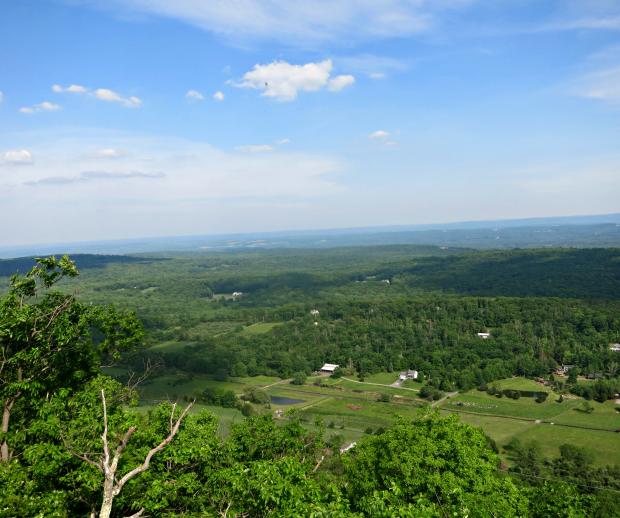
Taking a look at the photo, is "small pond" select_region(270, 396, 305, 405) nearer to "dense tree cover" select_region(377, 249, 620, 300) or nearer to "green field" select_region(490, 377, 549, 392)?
"green field" select_region(490, 377, 549, 392)

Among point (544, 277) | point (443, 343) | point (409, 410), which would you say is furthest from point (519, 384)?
point (544, 277)

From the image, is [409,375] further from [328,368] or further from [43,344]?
[43,344]

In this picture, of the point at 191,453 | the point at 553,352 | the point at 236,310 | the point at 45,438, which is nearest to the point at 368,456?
the point at 191,453

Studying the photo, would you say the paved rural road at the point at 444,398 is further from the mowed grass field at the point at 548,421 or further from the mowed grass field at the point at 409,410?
the mowed grass field at the point at 409,410

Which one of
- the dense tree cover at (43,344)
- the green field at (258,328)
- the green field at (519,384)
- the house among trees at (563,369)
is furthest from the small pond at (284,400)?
the dense tree cover at (43,344)

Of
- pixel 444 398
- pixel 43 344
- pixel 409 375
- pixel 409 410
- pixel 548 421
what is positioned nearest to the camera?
pixel 43 344
